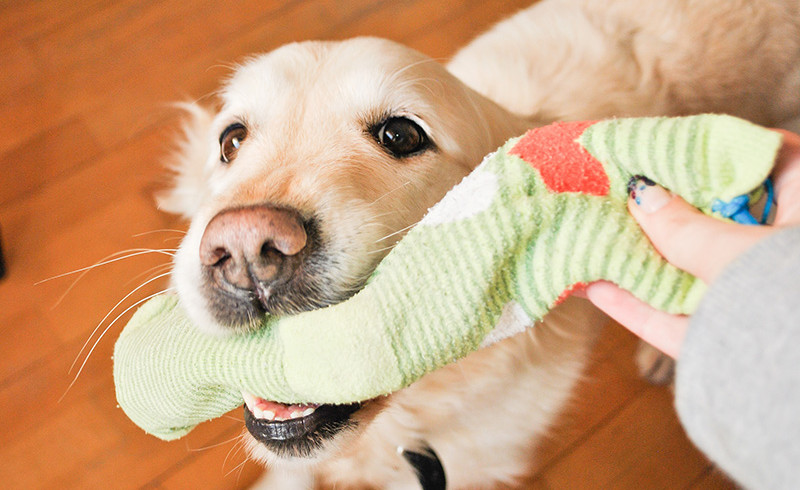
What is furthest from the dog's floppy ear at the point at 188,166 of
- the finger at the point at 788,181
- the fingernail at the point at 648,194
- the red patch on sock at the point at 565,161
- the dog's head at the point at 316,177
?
the finger at the point at 788,181

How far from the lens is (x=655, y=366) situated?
7.12 ft

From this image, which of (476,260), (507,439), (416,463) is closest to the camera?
(476,260)

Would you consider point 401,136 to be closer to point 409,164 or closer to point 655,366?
point 409,164

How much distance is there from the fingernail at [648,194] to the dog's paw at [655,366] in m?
1.57

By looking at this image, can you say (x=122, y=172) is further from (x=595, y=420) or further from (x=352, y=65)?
(x=595, y=420)

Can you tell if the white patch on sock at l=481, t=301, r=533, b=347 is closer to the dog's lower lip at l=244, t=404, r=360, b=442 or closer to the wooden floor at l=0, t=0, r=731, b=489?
the dog's lower lip at l=244, t=404, r=360, b=442

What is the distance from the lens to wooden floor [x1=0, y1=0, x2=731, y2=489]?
207 centimetres

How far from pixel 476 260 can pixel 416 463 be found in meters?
0.90

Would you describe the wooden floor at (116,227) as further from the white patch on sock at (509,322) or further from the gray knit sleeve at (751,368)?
the gray knit sleeve at (751,368)

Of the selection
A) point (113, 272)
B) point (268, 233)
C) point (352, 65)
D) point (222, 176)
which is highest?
point (352, 65)

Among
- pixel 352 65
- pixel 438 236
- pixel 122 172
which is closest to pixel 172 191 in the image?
pixel 122 172

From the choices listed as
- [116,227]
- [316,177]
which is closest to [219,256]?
[316,177]

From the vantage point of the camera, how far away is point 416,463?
1495 mm

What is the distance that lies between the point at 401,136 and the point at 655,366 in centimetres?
153
